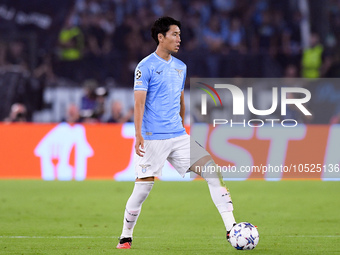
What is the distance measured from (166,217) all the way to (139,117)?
11.7 ft

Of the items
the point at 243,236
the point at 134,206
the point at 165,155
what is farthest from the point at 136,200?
the point at 243,236

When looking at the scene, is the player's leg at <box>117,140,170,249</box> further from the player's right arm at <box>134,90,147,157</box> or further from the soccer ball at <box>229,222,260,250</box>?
the soccer ball at <box>229,222,260,250</box>

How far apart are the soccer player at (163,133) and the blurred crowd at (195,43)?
10793mm

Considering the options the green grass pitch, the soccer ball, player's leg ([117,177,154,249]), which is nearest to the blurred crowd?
the green grass pitch

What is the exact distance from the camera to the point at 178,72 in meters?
7.61

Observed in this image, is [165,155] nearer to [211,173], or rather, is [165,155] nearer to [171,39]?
[211,173]

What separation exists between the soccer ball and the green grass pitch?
0.31 feet

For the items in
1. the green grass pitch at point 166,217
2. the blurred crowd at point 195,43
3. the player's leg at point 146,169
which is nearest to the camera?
the player's leg at point 146,169

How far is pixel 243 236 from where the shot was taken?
7.28m

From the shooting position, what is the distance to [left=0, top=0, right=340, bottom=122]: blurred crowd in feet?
62.3

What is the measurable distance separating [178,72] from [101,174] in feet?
28.1

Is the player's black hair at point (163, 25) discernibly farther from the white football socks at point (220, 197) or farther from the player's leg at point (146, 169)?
the white football socks at point (220, 197)

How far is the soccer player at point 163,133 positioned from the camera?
24.5 ft

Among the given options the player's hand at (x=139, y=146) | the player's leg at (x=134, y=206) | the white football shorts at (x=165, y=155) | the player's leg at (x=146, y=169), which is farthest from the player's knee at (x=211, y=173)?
the player's hand at (x=139, y=146)
